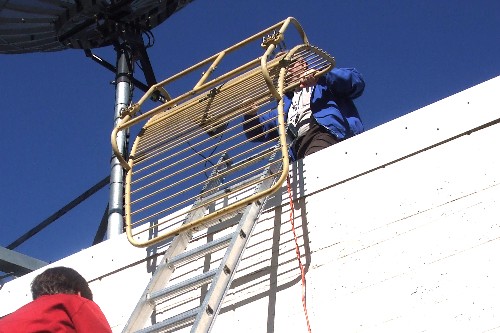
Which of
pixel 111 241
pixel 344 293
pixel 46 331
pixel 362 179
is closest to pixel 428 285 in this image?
pixel 344 293

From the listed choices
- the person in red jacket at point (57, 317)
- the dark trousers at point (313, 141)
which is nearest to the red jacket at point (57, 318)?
the person in red jacket at point (57, 317)

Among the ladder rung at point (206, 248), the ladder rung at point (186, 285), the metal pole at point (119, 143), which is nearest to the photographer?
the ladder rung at point (186, 285)

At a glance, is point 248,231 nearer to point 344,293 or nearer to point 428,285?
point 344,293

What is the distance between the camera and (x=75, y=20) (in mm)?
10445

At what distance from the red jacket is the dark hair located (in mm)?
178

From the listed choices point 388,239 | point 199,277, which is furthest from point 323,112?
point 199,277

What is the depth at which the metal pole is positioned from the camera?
7.24m

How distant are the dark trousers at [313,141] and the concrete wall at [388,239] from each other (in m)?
0.80

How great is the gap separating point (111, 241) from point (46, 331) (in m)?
1.89

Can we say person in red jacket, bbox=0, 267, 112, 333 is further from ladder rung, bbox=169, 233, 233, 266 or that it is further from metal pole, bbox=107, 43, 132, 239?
metal pole, bbox=107, 43, 132, 239

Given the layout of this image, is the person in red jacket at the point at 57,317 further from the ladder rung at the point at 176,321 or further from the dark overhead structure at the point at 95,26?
the dark overhead structure at the point at 95,26

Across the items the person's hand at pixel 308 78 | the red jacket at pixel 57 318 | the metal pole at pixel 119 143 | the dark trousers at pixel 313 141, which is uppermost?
the metal pole at pixel 119 143

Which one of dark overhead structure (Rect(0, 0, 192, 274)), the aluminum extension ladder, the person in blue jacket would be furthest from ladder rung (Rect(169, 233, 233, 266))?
dark overhead structure (Rect(0, 0, 192, 274))

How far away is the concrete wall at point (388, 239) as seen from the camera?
14.4 ft
